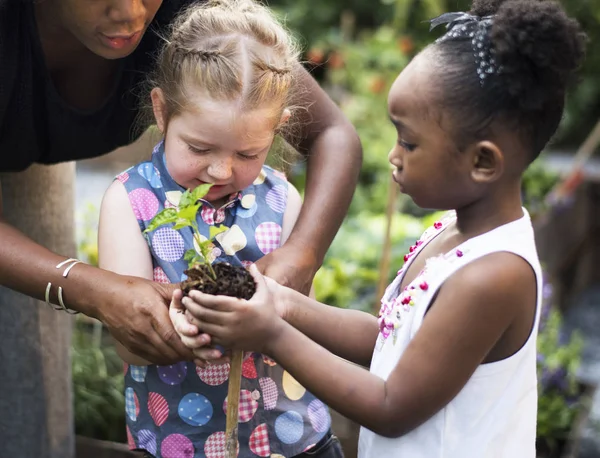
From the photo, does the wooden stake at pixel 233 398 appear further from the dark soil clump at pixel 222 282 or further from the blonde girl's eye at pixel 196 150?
the blonde girl's eye at pixel 196 150

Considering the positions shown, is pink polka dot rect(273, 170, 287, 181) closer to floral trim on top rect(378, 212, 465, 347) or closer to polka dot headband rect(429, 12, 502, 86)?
floral trim on top rect(378, 212, 465, 347)

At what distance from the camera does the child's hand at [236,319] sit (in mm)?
1634

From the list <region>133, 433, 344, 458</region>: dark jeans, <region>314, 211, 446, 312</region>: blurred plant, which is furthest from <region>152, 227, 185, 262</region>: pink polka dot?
<region>314, 211, 446, 312</region>: blurred plant

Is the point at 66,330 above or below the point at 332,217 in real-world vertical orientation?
below

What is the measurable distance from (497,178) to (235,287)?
50 cm

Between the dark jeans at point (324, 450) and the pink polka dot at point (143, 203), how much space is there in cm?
55

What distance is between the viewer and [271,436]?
2125 millimetres

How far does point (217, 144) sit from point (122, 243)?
12.0 inches

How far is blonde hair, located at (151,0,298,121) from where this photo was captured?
2.02 metres

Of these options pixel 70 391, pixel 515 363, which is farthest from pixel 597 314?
pixel 515 363

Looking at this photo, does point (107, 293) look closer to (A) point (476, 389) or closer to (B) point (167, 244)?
(B) point (167, 244)

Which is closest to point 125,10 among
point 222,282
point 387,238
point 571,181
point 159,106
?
point 159,106

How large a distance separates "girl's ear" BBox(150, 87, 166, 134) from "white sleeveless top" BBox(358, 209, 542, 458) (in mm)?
710

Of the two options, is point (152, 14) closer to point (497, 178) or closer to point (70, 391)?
point (497, 178)
